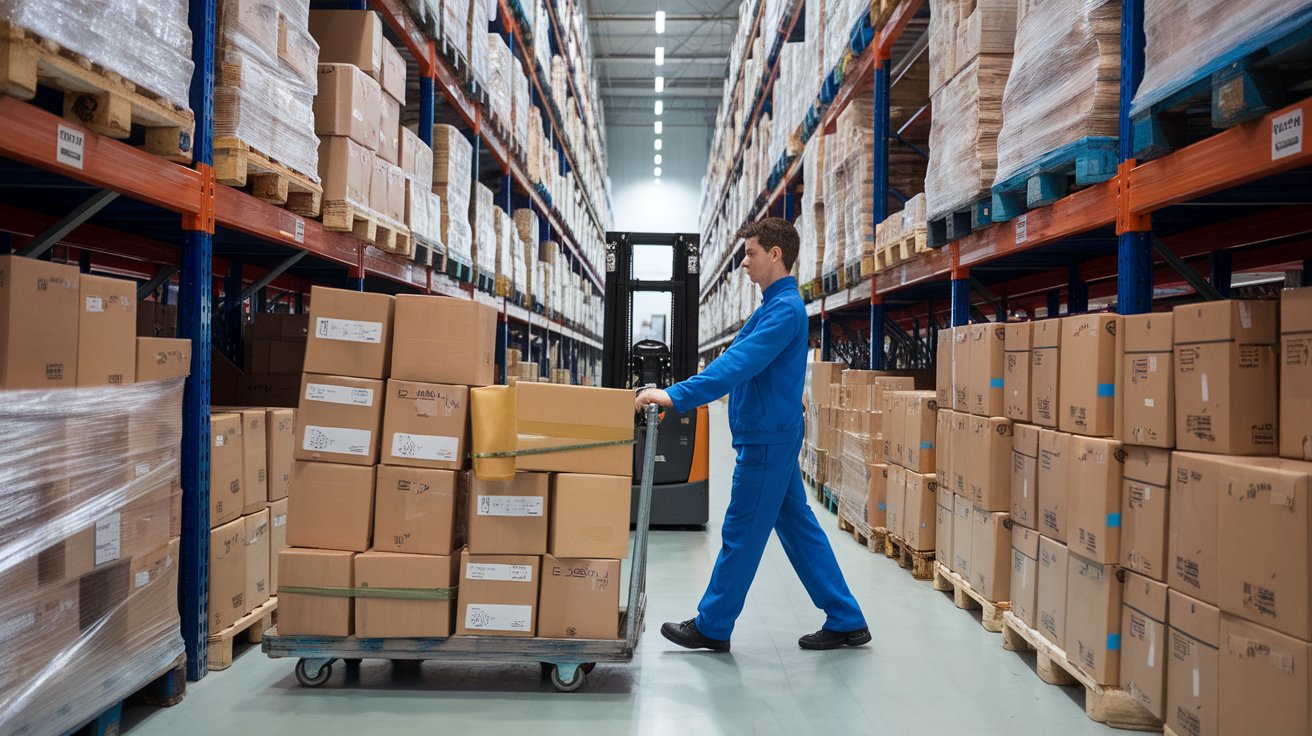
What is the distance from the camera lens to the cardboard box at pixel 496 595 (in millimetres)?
3131

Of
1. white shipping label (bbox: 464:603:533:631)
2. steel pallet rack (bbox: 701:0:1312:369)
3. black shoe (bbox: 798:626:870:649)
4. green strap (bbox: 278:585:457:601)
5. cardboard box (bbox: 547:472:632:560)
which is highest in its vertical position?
steel pallet rack (bbox: 701:0:1312:369)

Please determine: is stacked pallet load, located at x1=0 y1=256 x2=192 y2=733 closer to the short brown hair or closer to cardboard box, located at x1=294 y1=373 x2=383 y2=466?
cardboard box, located at x1=294 y1=373 x2=383 y2=466

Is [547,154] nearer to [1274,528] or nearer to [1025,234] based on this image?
[1025,234]

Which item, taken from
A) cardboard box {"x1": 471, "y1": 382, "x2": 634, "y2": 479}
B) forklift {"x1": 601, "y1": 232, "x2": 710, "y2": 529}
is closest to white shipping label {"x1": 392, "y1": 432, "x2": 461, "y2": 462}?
cardboard box {"x1": 471, "y1": 382, "x2": 634, "y2": 479}

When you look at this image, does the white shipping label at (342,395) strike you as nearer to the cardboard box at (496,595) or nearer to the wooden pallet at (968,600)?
the cardboard box at (496,595)

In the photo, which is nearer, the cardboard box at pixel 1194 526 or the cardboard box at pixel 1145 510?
the cardboard box at pixel 1194 526

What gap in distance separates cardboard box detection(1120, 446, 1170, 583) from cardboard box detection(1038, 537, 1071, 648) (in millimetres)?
401

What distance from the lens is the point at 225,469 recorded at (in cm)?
333

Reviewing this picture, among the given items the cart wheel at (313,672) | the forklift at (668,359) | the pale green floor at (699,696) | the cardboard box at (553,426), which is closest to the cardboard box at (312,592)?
the cart wheel at (313,672)

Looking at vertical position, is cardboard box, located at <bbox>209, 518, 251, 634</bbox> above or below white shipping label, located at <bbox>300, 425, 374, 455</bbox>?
below

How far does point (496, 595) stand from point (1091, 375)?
2.40 meters

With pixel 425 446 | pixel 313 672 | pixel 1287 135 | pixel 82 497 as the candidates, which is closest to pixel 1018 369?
pixel 1287 135

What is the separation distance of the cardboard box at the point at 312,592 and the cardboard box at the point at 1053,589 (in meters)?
2.76

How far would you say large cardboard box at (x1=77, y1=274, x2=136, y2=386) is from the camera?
2529 mm
